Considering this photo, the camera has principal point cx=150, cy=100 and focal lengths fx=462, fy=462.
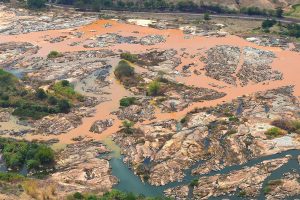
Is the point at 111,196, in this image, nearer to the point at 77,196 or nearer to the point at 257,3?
the point at 77,196

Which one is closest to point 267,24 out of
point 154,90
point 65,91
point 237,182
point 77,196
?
point 154,90

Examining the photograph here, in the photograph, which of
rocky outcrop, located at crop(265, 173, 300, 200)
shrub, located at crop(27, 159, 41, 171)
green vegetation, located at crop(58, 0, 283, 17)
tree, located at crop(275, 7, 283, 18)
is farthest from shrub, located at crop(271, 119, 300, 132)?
green vegetation, located at crop(58, 0, 283, 17)

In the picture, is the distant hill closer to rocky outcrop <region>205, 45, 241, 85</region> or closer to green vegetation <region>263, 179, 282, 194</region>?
rocky outcrop <region>205, 45, 241, 85</region>

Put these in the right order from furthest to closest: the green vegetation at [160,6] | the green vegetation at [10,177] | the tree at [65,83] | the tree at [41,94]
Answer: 1. the green vegetation at [160,6]
2. the tree at [65,83]
3. the tree at [41,94]
4. the green vegetation at [10,177]

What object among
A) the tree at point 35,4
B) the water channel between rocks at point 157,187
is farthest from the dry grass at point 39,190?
the tree at point 35,4

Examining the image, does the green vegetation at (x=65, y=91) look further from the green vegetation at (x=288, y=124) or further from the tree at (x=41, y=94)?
the green vegetation at (x=288, y=124)

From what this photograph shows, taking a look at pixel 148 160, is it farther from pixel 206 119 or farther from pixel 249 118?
pixel 249 118
